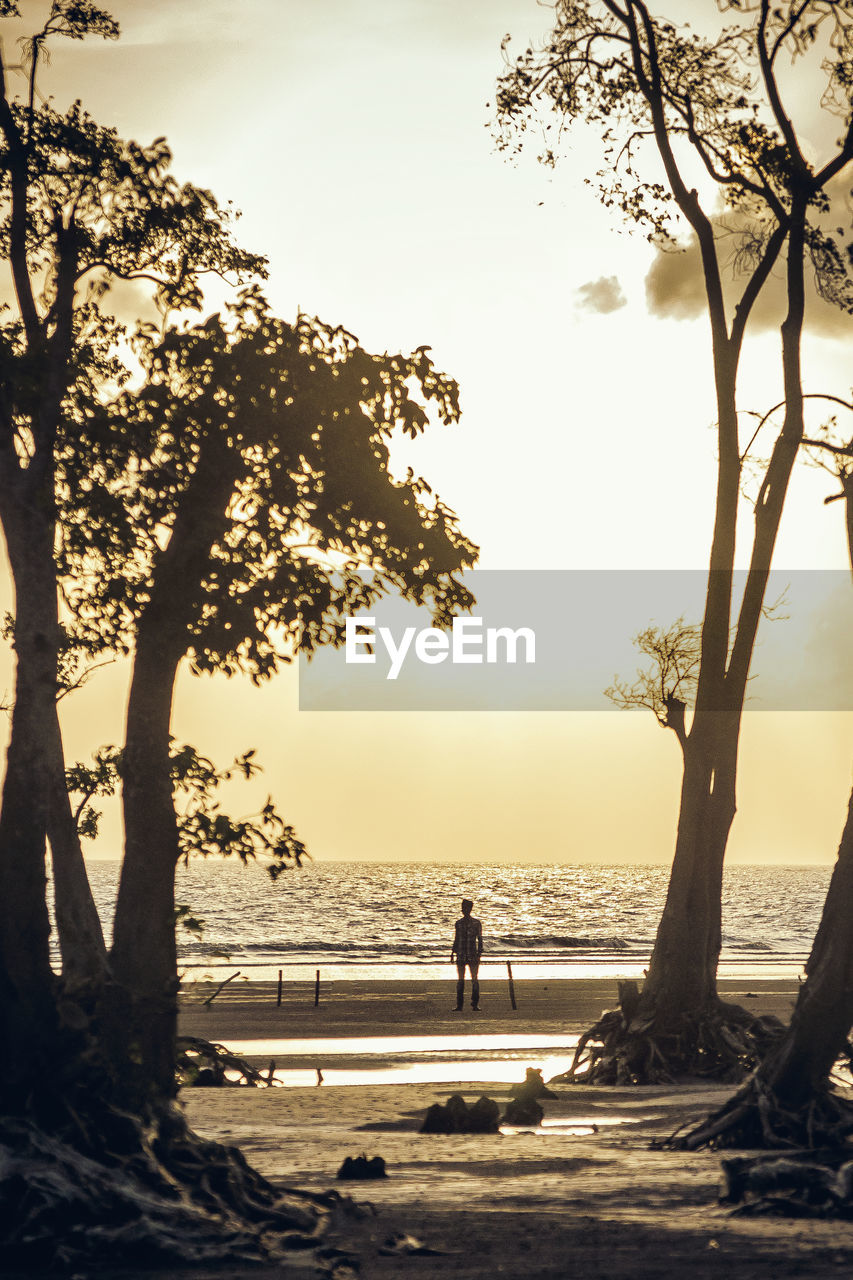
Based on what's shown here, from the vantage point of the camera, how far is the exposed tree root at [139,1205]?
806cm

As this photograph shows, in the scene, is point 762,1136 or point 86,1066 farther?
point 762,1136

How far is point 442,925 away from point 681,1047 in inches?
3122

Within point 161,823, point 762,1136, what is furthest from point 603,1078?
point 161,823

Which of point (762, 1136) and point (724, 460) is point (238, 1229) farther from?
point (724, 460)

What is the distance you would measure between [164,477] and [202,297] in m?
2.21

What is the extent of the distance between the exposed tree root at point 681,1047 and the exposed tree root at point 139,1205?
9444 millimetres

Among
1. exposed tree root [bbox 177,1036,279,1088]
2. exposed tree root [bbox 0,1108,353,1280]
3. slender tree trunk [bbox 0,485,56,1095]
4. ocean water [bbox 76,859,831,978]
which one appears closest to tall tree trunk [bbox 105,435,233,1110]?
slender tree trunk [bbox 0,485,56,1095]

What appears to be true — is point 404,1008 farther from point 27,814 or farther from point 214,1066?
point 27,814

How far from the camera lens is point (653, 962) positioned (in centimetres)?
1892

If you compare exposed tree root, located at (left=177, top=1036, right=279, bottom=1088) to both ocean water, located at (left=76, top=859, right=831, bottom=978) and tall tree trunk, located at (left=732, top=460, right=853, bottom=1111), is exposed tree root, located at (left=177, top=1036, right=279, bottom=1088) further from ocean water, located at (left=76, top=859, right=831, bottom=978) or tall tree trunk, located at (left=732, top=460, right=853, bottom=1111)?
tall tree trunk, located at (left=732, top=460, right=853, bottom=1111)

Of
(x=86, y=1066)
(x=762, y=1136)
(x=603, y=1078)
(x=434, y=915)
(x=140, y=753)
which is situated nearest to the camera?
(x=86, y=1066)

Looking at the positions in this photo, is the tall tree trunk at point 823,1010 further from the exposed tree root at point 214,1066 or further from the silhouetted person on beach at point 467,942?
the silhouetted person on beach at point 467,942

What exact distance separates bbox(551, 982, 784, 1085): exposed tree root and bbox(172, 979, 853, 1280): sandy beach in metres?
0.68

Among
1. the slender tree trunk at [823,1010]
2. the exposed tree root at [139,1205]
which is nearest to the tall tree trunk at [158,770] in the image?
the exposed tree root at [139,1205]
